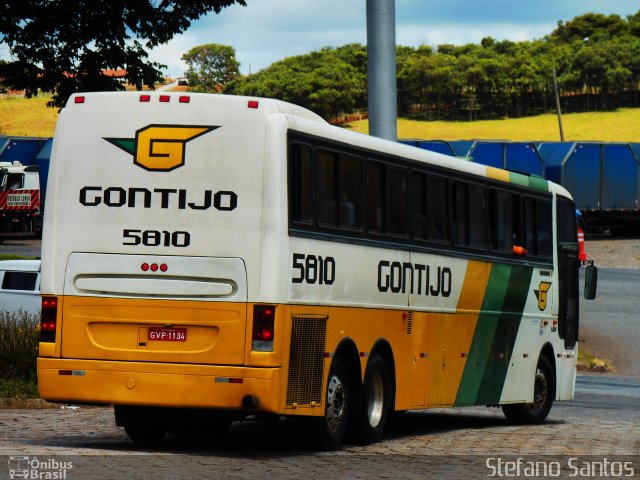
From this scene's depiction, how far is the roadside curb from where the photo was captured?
16938 millimetres

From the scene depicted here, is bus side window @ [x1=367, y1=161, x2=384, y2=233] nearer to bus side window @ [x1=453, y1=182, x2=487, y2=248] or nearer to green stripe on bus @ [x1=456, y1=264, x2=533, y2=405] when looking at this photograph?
bus side window @ [x1=453, y1=182, x2=487, y2=248]

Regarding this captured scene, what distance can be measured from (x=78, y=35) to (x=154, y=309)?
46.9 feet

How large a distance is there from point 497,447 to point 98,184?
16.3 ft

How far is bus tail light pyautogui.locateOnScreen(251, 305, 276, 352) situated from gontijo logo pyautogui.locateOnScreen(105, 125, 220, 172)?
5.12ft

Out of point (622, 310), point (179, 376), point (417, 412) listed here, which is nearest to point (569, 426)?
point (417, 412)

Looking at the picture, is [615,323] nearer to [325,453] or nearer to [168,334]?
[325,453]

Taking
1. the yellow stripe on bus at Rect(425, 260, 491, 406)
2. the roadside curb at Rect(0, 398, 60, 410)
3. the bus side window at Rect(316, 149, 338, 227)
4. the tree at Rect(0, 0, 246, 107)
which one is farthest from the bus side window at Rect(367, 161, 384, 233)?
the tree at Rect(0, 0, 246, 107)

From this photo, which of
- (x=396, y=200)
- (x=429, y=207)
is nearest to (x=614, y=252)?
(x=429, y=207)

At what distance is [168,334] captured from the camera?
457 inches

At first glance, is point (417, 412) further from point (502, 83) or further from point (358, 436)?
point (502, 83)

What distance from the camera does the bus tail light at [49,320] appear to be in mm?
11875

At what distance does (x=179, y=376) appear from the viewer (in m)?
11.5

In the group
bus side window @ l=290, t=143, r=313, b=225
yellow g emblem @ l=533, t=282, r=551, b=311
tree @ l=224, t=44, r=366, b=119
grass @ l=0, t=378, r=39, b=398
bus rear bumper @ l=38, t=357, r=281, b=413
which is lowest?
grass @ l=0, t=378, r=39, b=398

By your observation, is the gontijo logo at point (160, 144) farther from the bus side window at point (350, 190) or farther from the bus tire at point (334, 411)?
the bus tire at point (334, 411)
